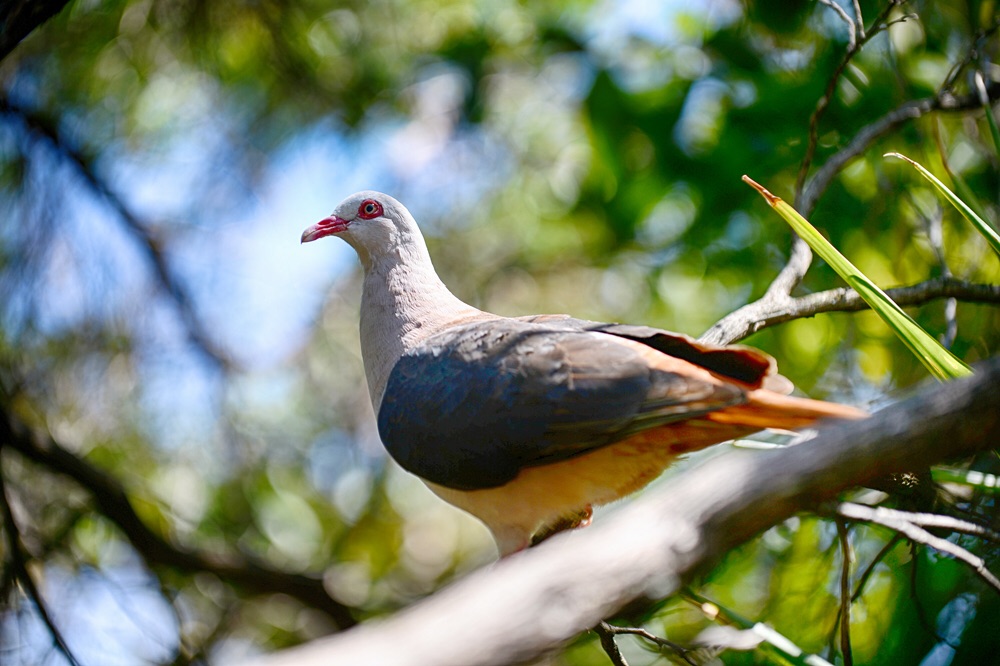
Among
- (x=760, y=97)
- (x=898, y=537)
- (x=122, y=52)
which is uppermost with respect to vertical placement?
(x=122, y=52)

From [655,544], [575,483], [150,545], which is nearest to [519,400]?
[575,483]

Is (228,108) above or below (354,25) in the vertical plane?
below

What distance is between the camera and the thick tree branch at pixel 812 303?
2.37 m

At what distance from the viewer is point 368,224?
291 centimetres

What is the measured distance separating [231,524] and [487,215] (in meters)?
2.74

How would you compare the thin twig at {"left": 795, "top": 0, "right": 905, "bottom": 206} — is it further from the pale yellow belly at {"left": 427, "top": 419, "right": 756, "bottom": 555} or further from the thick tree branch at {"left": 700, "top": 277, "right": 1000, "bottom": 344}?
the pale yellow belly at {"left": 427, "top": 419, "right": 756, "bottom": 555}

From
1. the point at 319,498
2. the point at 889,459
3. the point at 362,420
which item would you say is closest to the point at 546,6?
the point at 362,420

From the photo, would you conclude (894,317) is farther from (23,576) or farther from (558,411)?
(23,576)

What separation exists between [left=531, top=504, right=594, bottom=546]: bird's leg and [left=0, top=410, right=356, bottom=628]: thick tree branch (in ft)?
5.83

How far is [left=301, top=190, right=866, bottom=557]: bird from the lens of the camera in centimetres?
187

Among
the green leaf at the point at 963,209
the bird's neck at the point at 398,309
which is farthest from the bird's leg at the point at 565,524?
the green leaf at the point at 963,209

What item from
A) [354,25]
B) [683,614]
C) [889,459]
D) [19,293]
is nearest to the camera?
[889,459]

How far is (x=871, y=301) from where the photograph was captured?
1.93 meters

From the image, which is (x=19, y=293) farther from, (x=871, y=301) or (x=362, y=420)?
(x=871, y=301)
